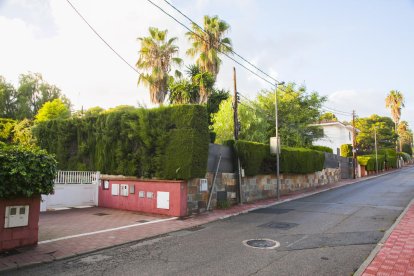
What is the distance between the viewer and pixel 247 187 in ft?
56.5

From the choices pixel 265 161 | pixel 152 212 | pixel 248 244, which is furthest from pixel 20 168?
pixel 265 161

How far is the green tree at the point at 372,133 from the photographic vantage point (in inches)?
2500

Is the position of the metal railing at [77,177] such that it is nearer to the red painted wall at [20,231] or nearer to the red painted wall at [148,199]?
the red painted wall at [148,199]

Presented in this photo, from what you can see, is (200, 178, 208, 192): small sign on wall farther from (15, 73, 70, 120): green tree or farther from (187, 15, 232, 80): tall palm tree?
(15, 73, 70, 120): green tree

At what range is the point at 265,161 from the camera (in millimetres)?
19141

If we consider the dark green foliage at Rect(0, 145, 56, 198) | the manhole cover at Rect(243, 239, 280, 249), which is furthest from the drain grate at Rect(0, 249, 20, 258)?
the manhole cover at Rect(243, 239, 280, 249)

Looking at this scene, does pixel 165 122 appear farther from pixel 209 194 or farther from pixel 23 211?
pixel 23 211

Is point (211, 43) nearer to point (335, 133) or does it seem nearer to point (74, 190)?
point (74, 190)

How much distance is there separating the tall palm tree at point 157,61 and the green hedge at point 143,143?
11.1 meters

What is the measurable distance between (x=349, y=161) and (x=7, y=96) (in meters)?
46.8

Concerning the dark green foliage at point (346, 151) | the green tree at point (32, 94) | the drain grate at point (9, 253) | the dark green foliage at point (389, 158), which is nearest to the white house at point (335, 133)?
the dark green foliage at point (346, 151)

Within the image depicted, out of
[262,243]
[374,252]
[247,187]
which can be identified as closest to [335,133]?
[247,187]

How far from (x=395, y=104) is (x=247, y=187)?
6759cm

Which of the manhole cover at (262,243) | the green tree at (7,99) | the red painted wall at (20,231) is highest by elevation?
the green tree at (7,99)
